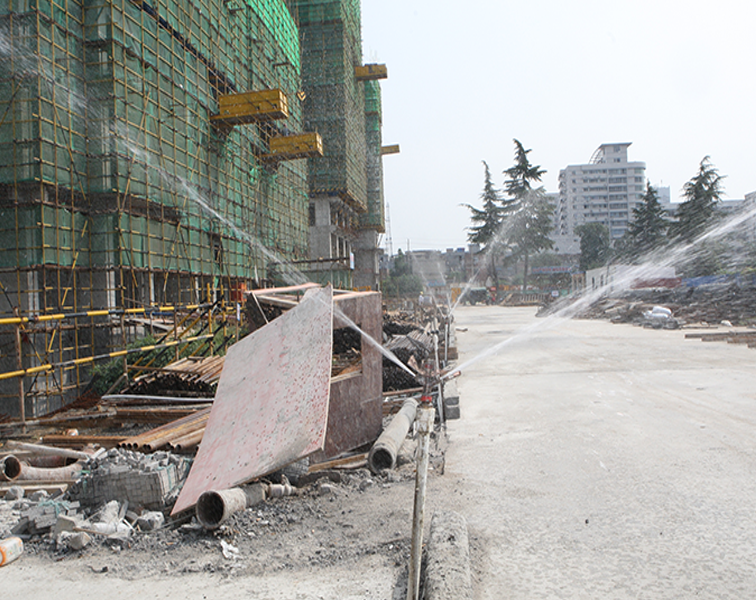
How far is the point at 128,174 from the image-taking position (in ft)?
43.4

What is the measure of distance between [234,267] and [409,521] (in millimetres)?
17726

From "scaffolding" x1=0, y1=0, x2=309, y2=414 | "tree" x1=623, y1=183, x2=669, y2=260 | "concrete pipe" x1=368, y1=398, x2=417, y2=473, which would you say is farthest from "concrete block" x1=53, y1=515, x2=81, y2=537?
"tree" x1=623, y1=183, x2=669, y2=260

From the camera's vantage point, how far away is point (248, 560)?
325 cm

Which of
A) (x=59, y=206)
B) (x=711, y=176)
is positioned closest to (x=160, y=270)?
(x=59, y=206)

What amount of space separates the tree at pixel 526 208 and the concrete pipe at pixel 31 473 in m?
57.1

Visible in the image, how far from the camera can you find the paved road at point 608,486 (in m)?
2.95

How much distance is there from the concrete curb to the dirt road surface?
0.16 m

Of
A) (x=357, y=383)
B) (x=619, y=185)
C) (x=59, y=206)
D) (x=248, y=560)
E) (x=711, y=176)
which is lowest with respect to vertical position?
(x=248, y=560)

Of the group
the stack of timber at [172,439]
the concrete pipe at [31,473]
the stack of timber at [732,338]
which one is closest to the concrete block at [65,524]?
the stack of timber at [172,439]

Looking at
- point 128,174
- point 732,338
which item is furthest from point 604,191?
point 128,174

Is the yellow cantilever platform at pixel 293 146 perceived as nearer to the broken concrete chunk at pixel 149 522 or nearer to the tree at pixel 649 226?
the broken concrete chunk at pixel 149 522

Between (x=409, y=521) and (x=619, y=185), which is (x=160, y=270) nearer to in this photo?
(x=409, y=521)

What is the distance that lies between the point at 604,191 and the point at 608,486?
125 m

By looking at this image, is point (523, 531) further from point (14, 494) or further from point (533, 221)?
point (533, 221)
